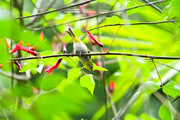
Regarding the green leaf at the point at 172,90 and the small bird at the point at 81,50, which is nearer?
the green leaf at the point at 172,90

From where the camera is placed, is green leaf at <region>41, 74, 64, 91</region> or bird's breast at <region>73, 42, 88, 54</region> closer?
green leaf at <region>41, 74, 64, 91</region>

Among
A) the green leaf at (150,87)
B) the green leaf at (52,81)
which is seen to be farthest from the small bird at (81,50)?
the green leaf at (52,81)

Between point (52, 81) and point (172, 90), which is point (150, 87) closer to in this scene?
point (172, 90)

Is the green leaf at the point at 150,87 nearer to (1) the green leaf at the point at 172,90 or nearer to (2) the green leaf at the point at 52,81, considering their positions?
(1) the green leaf at the point at 172,90

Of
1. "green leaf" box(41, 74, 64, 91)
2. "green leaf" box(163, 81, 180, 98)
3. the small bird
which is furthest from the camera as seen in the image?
the small bird

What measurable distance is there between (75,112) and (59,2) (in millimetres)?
2027

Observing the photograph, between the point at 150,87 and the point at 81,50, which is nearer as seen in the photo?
the point at 150,87

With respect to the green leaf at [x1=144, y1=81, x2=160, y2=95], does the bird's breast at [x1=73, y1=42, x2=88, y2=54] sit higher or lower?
higher

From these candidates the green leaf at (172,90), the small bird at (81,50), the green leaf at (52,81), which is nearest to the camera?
the green leaf at (52,81)

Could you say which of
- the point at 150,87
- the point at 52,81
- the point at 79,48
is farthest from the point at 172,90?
the point at 79,48

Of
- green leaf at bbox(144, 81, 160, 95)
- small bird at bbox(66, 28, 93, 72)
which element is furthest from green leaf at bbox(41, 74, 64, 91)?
small bird at bbox(66, 28, 93, 72)

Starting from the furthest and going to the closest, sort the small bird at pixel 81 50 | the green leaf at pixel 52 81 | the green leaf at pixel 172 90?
the small bird at pixel 81 50 → the green leaf at pixel 172 90 → the green leaf at pixel 52 81

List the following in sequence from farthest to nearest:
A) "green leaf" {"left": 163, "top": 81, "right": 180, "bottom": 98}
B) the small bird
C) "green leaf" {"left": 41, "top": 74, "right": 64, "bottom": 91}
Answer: the small bird, "green leaf" {"left": 163, "top": 81, "right": 180, "bottom": 98}, "green leaf" {"left": 41, "top": 74, "right": 64, "bottom": 91}

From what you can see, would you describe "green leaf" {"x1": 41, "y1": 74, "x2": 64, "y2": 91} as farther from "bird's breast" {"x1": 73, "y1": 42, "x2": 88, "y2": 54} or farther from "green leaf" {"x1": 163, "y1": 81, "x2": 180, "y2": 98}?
"bird's breast" {"x1": 73, "y1": 42, "x2": 88, "y2": 54}
